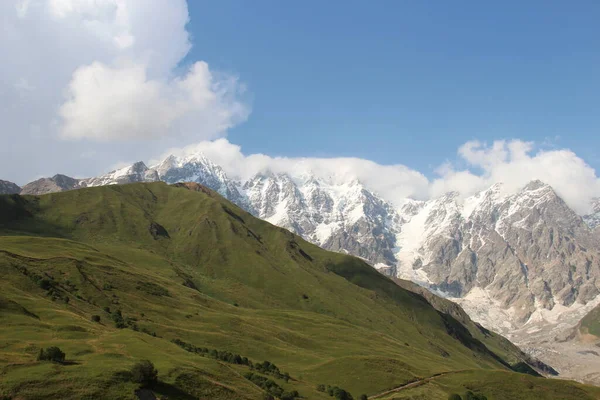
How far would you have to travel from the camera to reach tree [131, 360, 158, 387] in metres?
77.2

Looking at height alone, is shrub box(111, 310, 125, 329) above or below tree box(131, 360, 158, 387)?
above

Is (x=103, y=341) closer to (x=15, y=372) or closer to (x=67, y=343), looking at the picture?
(x=67, y=343)

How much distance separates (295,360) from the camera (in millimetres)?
173750

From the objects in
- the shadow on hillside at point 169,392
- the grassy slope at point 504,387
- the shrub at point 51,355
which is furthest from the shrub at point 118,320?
the grassy slope at point 504,387

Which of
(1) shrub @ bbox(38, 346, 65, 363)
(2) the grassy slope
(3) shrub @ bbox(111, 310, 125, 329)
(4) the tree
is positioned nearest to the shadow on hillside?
(4) the tree

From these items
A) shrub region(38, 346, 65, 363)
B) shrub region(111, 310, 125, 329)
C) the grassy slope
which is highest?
the grassy slope

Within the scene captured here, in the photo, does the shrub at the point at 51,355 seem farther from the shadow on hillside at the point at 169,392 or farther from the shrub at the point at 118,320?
the shrub at the point at 118,320

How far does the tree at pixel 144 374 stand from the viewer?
7724cm

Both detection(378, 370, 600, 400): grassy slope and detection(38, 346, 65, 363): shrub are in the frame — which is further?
detection(378, 370, 600, 400): grassy slope

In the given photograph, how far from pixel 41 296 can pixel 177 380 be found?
72687 mm

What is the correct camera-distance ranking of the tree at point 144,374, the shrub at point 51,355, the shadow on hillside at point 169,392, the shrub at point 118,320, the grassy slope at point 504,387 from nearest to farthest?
the tree at point 144,374 < the shadow on hillside at point 169,392 < the shrub at point 51,355 < the shrub at point 118,320 < the grassy slope at point 504,387

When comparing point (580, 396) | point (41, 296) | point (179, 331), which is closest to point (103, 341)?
point (41, 296)

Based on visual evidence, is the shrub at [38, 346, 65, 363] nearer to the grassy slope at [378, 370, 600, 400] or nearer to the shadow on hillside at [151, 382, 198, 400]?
the shadow on hillside at [151, 382, 198, 400]

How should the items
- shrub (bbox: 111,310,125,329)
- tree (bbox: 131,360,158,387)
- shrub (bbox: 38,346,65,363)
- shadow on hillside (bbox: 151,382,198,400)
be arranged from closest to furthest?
tree (bbox: 131,360,158,387), shadow on hillside (bbox: 151,382,198,400), shrub (bbox: 38,346,65,363), shrub (bbox: 111,310,125,329)
